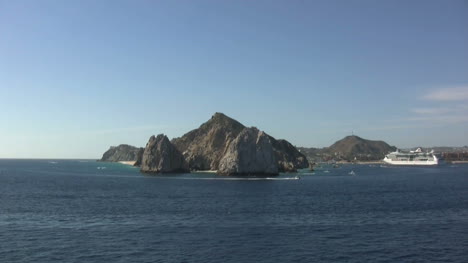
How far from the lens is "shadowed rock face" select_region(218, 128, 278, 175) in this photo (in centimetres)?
16575

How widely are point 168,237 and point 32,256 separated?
13.8 meters

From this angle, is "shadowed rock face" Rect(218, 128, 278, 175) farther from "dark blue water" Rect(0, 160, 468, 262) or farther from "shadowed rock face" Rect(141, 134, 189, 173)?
"dark blue water" Rect(0, 160, 468, 262)

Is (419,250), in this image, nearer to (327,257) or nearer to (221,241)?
(327,257)

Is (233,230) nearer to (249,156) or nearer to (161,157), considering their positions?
(249,156)

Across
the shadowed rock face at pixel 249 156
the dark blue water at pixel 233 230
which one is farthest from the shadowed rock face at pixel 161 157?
the dark blue water at pixel 233 230

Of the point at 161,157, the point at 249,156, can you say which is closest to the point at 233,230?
the point at 249,156

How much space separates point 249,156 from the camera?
16675cm

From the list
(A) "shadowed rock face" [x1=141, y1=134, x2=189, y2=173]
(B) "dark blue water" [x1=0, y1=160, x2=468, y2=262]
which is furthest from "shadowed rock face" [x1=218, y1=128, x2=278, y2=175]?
(B) "dark blue water" [x1=0, y1=160, x2=468, y2=262]

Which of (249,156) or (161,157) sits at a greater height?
(161,157)

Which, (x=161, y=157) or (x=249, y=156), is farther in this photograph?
(x=161, y=157)

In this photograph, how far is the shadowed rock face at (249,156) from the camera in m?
166

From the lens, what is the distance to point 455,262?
3794 centimetres

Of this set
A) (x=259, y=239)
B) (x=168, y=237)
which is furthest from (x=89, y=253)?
(x=259, y=239)

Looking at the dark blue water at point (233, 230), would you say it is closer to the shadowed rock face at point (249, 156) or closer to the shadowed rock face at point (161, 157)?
the shadowed rock face at point (249, 156)
